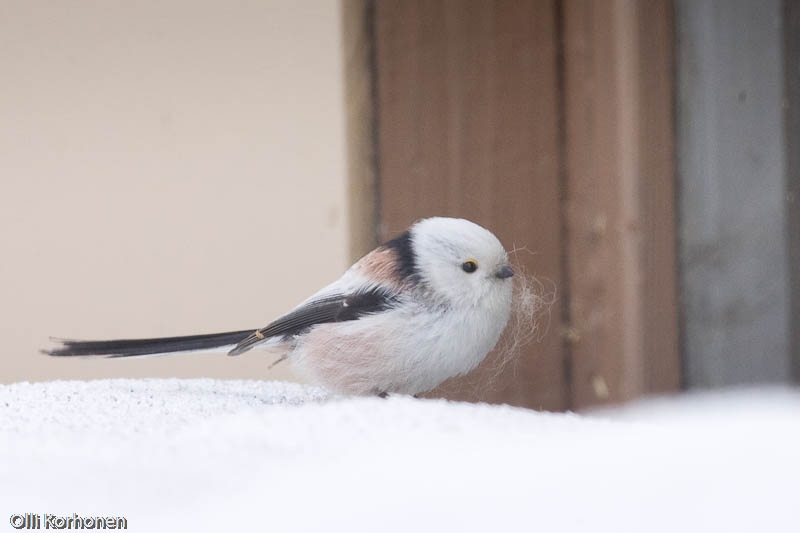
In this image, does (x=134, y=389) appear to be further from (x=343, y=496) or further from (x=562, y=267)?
(x=562, y=267)

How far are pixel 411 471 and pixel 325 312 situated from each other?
2.36 ft

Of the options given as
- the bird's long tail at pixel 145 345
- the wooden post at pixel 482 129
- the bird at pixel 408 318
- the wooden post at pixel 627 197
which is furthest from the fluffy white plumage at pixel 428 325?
the wooden post at pixel 627 197

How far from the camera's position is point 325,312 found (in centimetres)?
165

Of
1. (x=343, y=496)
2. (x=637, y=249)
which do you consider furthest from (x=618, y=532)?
(x=637, y=249)

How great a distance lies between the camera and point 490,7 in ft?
8.46

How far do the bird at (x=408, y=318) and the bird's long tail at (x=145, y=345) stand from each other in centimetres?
4

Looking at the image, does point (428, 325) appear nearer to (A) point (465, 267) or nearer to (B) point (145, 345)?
(A) point (465, 267)

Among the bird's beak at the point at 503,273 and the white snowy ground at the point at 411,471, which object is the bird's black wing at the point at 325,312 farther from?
the white snowy ground at the point at 411,471

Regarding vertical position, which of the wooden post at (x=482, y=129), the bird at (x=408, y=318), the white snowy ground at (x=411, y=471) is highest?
the wooden post at (x=482, y=129)

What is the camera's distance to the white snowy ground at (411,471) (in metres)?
0.85

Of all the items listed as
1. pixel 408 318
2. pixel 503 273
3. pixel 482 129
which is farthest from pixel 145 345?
pixel 482 129

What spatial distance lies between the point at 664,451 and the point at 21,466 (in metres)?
0.70

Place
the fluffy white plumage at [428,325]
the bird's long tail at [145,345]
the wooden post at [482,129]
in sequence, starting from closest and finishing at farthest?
the fluffy white plumage at [428,325] → the bird's long tail at [145,345] → the wooden post at [482,129]

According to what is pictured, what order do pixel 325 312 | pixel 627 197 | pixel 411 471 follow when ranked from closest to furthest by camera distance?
pixel 411 471 → pixel 325 312 → pixel 627 197
